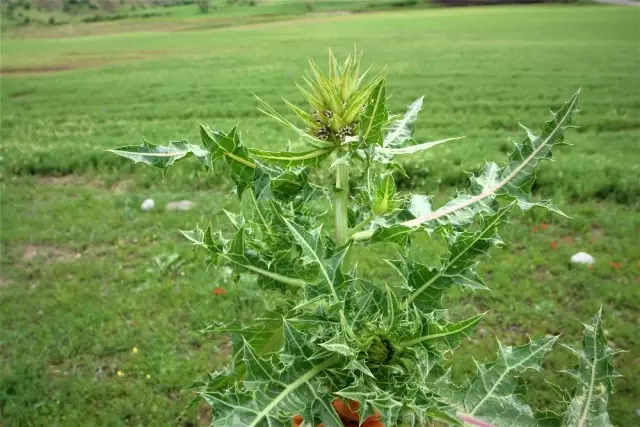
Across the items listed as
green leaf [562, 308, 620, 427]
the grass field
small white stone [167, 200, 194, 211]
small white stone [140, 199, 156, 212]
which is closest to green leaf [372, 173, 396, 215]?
green leaf [562, 308, 620, 427]

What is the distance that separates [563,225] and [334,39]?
697 centimetres

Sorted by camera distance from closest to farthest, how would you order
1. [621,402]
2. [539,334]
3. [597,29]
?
[621,402]
[539,334]
[597,29]

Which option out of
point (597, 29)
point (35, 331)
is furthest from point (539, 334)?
point (597, 29)

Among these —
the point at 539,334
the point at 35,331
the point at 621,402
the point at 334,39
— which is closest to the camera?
the point at 621,402

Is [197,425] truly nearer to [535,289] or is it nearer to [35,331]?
[35,331]

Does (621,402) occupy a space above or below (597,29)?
below

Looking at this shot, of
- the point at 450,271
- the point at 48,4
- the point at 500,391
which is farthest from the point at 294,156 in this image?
the point at 48,4

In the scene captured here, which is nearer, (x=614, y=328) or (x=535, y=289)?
(x=614, y=328)

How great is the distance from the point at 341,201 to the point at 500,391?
1.74 feet

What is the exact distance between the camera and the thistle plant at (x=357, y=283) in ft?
3.17

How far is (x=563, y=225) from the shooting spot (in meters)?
5.12

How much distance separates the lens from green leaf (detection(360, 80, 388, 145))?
99cm

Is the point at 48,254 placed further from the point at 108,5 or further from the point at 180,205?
the point at 108,5

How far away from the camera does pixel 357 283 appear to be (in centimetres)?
120
